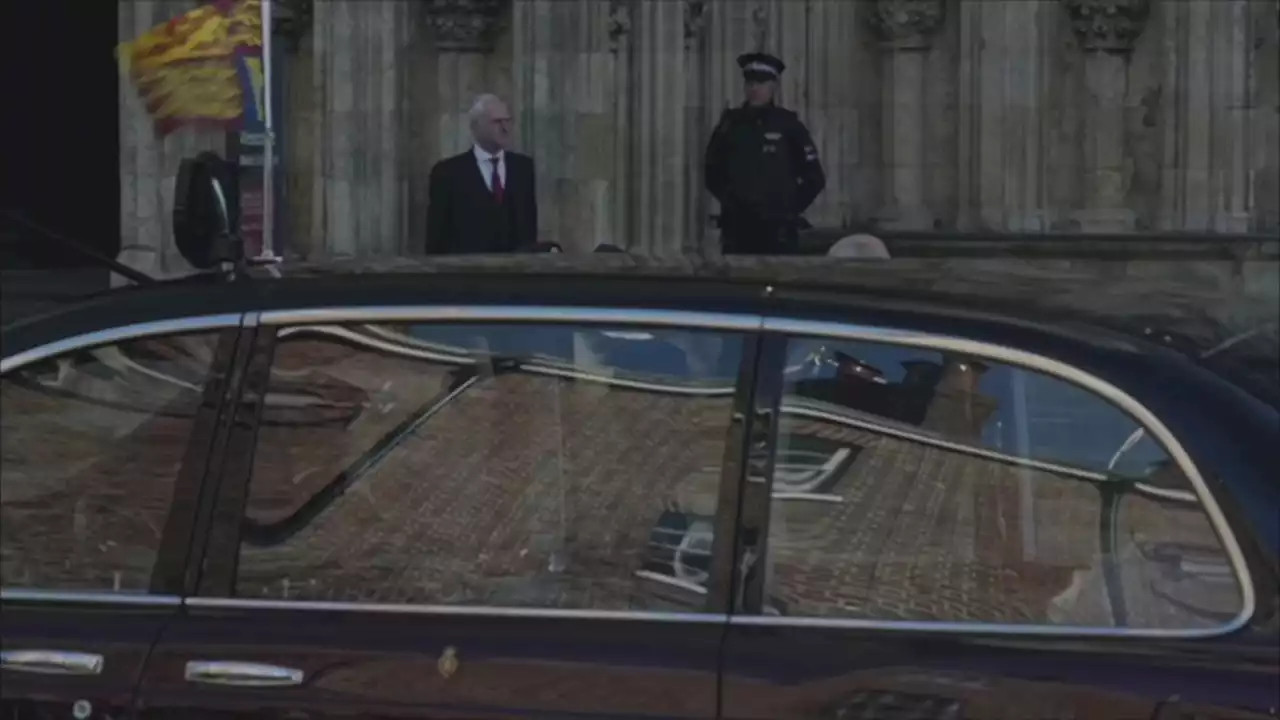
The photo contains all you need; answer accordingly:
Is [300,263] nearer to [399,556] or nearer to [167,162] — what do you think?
[399,556]

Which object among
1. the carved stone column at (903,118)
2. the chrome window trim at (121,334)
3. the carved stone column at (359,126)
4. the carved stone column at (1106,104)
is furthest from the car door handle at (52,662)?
the carved stone column at (1106,104)

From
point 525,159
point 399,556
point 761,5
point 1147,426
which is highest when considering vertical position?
point 761,5

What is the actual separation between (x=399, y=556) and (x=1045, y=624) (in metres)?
1.02

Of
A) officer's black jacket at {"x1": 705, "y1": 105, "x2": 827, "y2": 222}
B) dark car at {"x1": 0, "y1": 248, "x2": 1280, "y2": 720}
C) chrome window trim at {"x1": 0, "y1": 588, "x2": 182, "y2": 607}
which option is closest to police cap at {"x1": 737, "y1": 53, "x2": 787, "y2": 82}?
officer's black jacket at {"x1": 705, "y1": 105, "x2": 827, "y2": 222}

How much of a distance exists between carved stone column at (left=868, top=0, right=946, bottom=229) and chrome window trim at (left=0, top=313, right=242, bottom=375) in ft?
34.5

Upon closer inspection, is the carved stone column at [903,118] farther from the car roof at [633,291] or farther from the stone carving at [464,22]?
the car roof at [633,291]

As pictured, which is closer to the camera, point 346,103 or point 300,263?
point 300,263

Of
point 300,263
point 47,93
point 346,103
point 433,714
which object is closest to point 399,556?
point 433,714

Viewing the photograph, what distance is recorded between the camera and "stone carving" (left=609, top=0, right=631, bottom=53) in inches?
521

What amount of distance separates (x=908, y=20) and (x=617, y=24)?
1897 mm

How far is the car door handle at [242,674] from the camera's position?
3.30 m

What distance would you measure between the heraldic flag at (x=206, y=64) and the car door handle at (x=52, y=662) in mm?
5627

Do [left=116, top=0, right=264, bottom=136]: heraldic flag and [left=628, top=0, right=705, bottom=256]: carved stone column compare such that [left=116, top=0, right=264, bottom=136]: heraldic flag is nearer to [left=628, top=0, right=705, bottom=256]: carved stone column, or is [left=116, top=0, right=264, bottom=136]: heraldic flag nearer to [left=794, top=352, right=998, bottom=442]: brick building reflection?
[left=628, top=0, right=705, bottom=256]: carved stone column

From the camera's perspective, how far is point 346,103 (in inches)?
532
